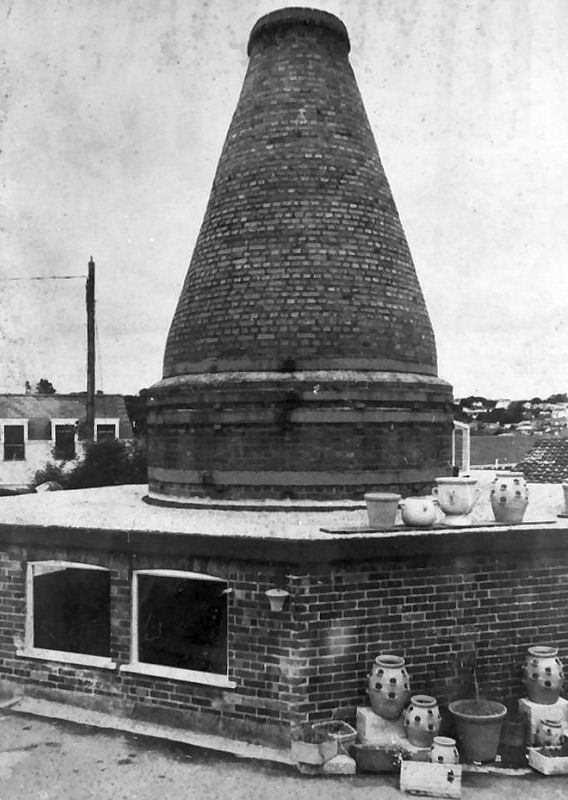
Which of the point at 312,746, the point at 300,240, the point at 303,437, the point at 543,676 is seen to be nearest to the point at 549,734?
the point at 543,676

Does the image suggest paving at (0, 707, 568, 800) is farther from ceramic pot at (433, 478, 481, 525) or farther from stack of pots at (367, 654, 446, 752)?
ceramic pot at (433, 478, 481, 525)

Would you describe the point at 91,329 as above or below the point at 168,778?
above

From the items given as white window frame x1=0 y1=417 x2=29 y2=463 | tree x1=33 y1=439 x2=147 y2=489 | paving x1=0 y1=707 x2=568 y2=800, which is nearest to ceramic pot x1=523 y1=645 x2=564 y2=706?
paving x1=0 y1=707 x2=568 y2=800

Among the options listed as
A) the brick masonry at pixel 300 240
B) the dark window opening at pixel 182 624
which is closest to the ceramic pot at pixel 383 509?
the dark window opening at pixel 182 624

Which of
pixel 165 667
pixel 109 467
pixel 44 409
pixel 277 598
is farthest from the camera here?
pixel 44 409

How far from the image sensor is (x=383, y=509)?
9.46 m

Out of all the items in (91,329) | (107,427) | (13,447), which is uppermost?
(91,329)

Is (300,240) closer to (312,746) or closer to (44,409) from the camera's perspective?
(312,746)

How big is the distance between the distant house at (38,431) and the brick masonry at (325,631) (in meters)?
23.8

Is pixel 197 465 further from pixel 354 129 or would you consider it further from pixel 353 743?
pixel 354 129

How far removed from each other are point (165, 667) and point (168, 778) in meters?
1.65

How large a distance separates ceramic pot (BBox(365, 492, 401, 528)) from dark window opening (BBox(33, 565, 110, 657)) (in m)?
4.82

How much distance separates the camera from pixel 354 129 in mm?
13023

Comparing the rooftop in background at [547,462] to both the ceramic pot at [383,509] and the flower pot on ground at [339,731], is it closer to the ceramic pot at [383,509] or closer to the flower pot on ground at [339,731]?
the ceramic pot at [383,509]
